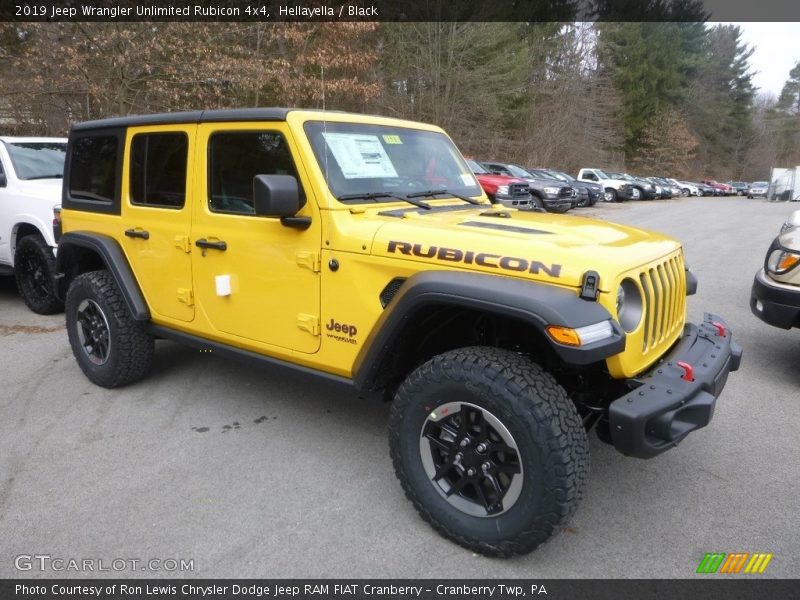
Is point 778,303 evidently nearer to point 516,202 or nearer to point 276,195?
point 516,202

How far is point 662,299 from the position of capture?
274 cm

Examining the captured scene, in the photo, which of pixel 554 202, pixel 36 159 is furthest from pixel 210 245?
pixel 554 202

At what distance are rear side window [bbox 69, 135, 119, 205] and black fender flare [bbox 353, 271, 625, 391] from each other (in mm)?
2532

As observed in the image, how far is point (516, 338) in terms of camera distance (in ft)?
9.48

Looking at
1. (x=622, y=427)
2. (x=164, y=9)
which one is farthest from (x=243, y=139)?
(x=164, y=9)

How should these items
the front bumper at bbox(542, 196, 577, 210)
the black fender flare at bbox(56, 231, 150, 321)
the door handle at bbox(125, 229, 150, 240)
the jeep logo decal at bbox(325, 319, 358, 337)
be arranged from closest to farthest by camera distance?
the jeep logo decal at bbox(325, 319, 358, 337), the door handle at bbox(125, 229, 150, 240), the black fender flare at bbox(56, 231, 150, 321), the front bumper at bbox(542, 196, 577, 210)

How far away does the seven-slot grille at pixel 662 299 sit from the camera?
260cm

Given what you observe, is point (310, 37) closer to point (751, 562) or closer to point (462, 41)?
point (462, 41)

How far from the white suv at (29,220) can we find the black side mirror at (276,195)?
13.8 feet

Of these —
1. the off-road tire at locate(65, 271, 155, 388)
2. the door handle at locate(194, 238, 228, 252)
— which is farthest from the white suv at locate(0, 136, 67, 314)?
the door handle at locate(194, 238, 228, 252)

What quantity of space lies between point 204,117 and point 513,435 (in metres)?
2.55
